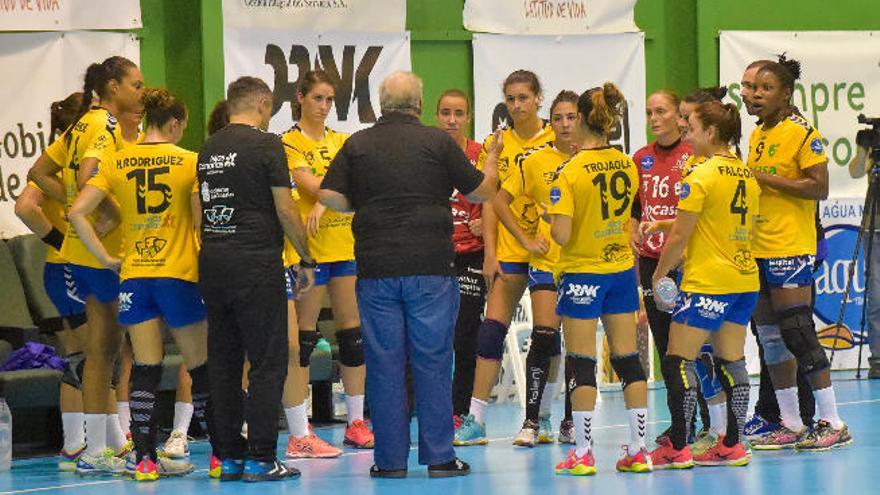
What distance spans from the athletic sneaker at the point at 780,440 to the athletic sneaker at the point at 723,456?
2.15 feet

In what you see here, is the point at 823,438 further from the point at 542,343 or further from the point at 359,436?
the point at 359,436

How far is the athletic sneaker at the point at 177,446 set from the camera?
27.8 feet

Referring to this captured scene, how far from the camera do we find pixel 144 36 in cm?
1084

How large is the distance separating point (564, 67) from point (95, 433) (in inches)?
215

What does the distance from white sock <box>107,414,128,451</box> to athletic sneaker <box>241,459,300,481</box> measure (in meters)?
1.22

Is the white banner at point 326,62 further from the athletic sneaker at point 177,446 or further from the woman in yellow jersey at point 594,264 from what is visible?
the woman in yellow jersey at point 594,264

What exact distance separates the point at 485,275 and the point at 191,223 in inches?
72.0

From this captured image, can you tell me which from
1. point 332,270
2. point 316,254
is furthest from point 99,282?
point 332,270

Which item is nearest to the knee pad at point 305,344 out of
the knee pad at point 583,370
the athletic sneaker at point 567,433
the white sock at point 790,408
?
the athletic sneaker at point 567,433

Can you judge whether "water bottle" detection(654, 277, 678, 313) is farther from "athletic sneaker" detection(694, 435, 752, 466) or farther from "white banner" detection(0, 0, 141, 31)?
"white banner" detection(0, 0, 141, 31)

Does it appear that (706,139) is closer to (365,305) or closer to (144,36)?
(365,305)

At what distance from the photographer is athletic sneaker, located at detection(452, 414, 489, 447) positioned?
29.3 ft

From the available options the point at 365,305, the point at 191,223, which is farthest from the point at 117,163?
the point at 365,305

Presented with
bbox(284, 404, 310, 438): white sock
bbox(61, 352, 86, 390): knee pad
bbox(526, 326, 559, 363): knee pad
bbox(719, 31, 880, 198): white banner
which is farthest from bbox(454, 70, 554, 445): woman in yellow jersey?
bbox(719, 31, 880, 198): white banner
